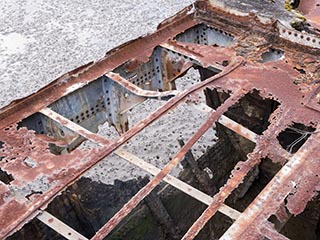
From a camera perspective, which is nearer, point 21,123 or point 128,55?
point 21,123

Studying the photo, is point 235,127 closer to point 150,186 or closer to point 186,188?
point 186,188

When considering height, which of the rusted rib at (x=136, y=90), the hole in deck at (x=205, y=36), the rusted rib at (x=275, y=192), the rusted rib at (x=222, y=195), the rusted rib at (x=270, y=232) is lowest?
the hole in deck at (x=205, y=36)

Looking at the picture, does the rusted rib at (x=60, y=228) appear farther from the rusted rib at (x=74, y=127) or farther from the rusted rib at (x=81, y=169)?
the rusted rib at (x=74, y=127)

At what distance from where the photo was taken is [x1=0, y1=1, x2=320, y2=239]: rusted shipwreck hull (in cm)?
341

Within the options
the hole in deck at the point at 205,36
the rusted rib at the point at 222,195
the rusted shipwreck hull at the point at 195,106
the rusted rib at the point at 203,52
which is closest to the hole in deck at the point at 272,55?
the rusted shipwreck hull at the point at 195,106

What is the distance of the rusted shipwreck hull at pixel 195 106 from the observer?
3.41 m

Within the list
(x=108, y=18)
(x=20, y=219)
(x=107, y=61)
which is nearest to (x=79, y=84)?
(x=107, y=61)

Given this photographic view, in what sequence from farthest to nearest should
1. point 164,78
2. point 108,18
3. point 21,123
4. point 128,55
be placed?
point 108,18 → point 164,78 → point 128,55 → point 21,123

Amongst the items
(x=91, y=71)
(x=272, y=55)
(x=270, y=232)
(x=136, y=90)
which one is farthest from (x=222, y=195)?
(x=272, y=55)

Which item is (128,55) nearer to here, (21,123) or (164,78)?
(164,78)

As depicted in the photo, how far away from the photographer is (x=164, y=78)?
17.7ft

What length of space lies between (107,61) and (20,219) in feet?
6.44

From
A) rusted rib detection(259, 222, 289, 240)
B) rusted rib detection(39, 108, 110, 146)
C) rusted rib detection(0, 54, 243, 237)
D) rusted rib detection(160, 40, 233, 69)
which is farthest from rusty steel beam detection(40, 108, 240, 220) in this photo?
rusted rib detection(160, 40, 233, 69)

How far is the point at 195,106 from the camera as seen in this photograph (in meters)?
4.26
